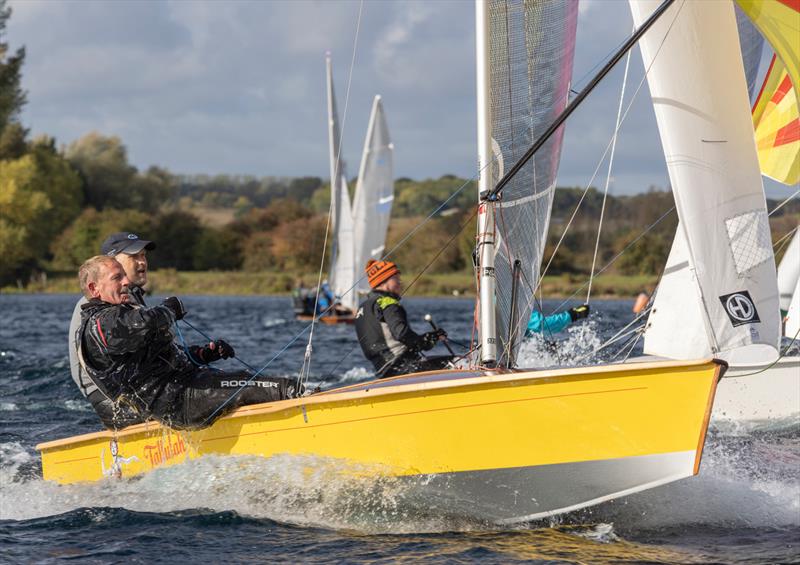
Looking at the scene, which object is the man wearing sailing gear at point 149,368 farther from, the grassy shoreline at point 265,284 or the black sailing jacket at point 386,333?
the grassy shoreline at point 265,284

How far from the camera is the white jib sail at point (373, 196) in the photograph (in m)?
27.6

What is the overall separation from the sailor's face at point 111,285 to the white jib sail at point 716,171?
10.2 ft

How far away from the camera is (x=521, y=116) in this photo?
6.56m

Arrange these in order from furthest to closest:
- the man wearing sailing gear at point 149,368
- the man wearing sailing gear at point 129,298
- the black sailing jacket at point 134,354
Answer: the man wearing sailing gear at point 129,298, the man wearing sailing gear at point 149,368, the black sailing jacket at point 134,354

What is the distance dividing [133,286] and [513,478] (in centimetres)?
246

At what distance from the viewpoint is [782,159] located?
30.9 ft

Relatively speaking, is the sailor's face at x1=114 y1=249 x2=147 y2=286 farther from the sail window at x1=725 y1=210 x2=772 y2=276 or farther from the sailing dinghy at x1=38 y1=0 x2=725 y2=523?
the sail window at x1=725 y1=210 x2=772 y2=276

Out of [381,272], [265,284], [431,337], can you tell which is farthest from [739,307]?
[265,284]

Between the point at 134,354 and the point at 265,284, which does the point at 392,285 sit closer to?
the point at 134,354

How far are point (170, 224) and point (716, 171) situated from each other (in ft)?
187

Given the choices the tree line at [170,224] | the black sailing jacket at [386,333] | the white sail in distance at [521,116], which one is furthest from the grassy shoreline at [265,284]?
the white sail in distance at [521,116]

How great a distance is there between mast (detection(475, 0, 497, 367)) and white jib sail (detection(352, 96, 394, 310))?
21.3 m

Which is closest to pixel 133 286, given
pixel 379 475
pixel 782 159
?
pixel 379 475

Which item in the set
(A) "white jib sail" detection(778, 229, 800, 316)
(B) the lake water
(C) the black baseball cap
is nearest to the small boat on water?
(A) "white jib sail" detection(778, 229, 800, 316)
